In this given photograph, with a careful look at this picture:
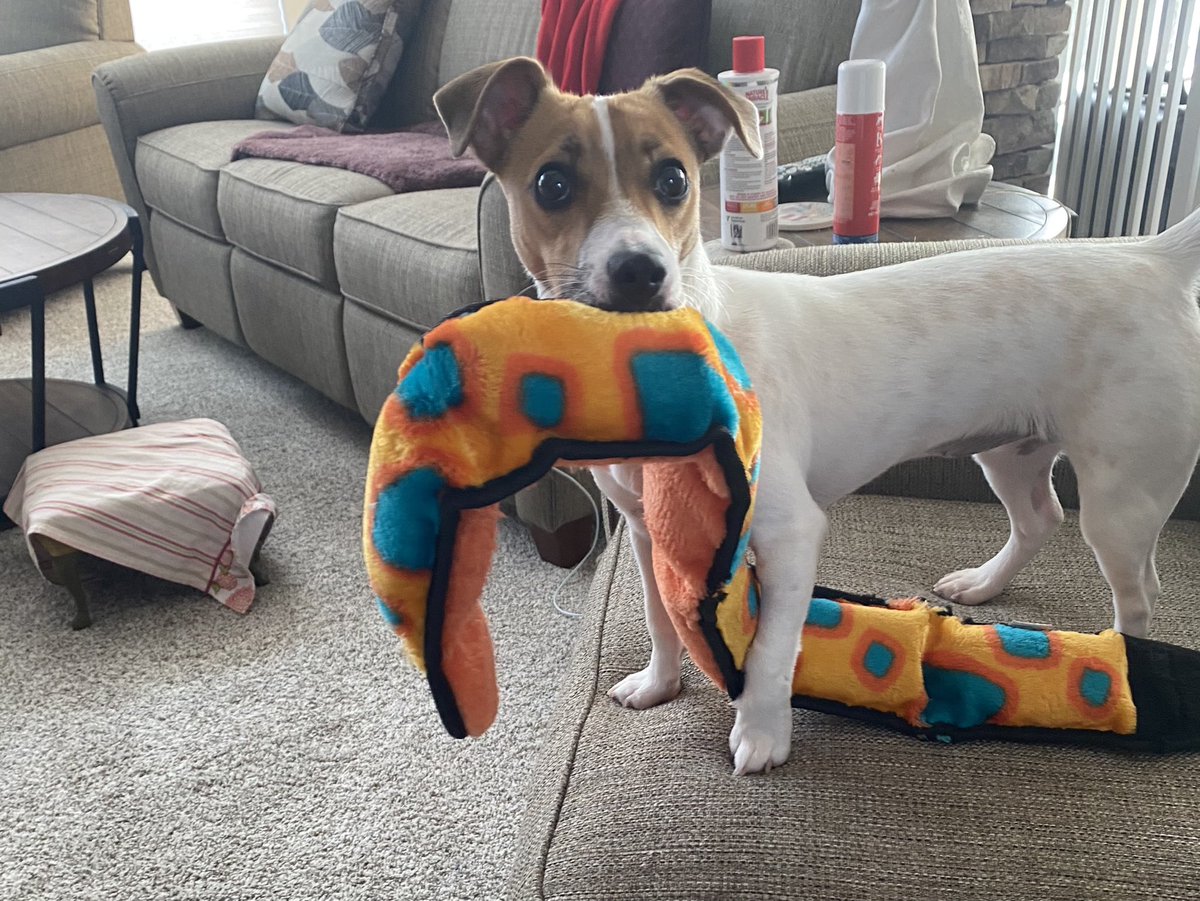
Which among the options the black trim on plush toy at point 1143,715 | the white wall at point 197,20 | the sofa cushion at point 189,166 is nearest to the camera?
the black trim on plush toy at point 1143,715

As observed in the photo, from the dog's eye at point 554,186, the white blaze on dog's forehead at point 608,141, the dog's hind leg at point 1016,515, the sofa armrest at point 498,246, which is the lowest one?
the dog's hind leg at point 1016,515

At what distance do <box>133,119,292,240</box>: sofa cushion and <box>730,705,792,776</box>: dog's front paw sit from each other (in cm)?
247

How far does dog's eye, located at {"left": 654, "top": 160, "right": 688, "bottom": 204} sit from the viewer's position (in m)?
1.10

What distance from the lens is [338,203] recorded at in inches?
96.0

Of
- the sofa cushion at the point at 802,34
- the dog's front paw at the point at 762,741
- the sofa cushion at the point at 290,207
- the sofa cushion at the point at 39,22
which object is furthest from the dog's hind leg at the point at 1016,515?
the sofa cushion at the point at 39,22

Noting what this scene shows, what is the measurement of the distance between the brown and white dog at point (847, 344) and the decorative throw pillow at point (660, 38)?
1.23 metres

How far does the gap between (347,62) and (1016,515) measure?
8.87 ft

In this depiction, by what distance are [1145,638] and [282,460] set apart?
2.02 meters

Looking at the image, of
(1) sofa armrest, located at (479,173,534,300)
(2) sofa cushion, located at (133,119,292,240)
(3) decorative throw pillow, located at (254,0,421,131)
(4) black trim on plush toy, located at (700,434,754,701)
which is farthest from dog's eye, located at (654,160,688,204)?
(3) decorative throw pillow, located at (254,0,421,131)

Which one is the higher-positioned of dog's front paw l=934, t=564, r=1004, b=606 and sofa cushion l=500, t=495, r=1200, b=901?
dog's front paw l=934, t=564, r=1004, b=606

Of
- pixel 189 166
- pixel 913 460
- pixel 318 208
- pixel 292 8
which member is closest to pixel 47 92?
pixel 189 166

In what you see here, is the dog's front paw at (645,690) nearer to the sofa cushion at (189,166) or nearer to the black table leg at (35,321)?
the black table leg at (35,321)

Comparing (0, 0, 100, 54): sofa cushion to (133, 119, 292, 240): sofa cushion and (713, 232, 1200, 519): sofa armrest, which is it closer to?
(133, 119, 292, 240): sofa cushion

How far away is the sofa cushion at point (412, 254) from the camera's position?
2.00 meters
